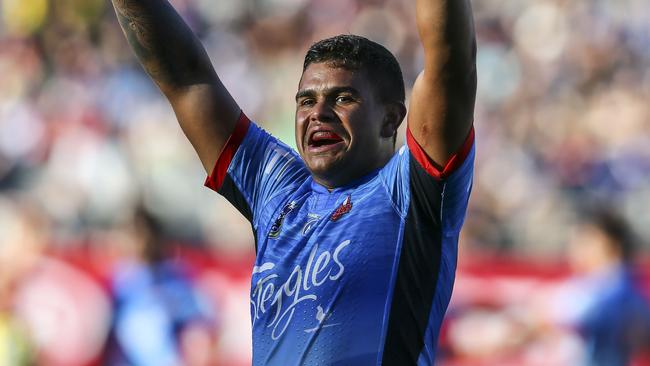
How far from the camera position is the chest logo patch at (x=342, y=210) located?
3.61 m

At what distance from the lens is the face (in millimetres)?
3701

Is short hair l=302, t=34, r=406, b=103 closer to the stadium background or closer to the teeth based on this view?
the teeth

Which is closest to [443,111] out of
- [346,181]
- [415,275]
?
[415,275]

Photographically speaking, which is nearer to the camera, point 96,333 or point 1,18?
point 96,333

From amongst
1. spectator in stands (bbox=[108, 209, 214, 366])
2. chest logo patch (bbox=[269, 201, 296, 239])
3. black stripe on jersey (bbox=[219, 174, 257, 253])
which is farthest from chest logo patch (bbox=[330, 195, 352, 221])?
spectator in stands (bbox=[108, 209, 214, 366])

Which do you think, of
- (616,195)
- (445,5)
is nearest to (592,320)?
(616,195)

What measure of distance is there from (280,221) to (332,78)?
529 mm

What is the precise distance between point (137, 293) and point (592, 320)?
321 centimetres

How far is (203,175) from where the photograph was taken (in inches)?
430

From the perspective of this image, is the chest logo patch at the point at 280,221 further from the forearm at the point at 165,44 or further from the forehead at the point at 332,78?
the forearm at the point at 165,44

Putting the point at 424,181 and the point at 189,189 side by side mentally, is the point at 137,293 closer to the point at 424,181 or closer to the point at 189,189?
the point at 189,189

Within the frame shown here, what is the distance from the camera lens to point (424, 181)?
3342mm

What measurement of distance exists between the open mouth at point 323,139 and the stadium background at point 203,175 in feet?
13.8

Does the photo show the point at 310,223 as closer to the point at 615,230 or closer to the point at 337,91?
the point at 337,91
